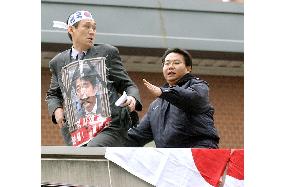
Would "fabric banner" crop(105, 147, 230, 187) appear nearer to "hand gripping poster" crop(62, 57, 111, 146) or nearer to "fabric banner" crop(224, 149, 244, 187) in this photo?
"fabric banner" crop(224, 149, 244, 187)

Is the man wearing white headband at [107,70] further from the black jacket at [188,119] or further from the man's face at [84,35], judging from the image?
the black jacket at [188,119]

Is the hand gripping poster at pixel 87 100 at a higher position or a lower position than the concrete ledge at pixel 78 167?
higher

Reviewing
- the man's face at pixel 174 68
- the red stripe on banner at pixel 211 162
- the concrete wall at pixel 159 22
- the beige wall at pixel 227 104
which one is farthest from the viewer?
the beige wall at pixel 227 104

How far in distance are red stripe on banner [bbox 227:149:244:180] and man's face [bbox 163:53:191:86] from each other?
2.59ft

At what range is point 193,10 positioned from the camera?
44.3 ft

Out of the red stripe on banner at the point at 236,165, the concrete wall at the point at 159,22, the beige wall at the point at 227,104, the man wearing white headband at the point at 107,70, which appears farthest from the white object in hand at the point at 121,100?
the beige wall at the point at 227,104

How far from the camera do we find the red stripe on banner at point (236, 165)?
5188mm

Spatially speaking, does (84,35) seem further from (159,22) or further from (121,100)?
(159,22)

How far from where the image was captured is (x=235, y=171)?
520cm

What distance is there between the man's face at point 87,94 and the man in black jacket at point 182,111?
0.46 metres

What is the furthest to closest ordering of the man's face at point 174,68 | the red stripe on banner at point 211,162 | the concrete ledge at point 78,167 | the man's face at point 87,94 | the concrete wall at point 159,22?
the concrete wall at point 159,22
the man's face at point 174,68
the man's face at point 87,94
the red stripe on banner at point 211,162
the concrete ledge at point 78,167

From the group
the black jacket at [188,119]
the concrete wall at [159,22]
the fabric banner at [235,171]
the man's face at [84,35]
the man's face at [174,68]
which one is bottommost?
the fabric banner at [235,171]
